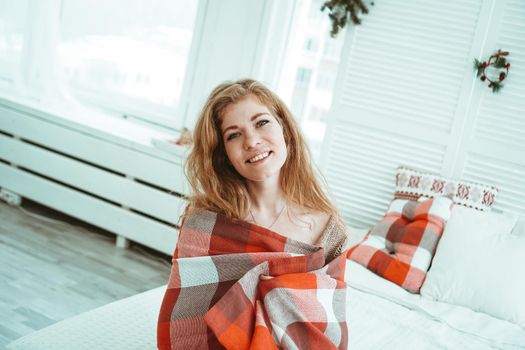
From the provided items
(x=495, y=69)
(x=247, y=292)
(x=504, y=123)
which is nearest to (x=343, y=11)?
(x=495, y=69)

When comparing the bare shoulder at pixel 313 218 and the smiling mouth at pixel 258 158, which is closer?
the smiling mouth at pixel 258 158

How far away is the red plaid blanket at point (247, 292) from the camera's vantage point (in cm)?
119

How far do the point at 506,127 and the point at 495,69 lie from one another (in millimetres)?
268

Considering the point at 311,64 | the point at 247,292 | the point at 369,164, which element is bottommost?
the point at 247,292

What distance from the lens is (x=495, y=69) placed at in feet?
7.75

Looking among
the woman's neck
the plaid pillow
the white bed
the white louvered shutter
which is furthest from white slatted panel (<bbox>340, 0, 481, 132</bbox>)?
the woman's neck

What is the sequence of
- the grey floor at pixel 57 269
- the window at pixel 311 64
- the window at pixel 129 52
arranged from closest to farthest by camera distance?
the grey floor at pixel 57 269 → the window at pixel 311 64 → the window at pixel 129 52

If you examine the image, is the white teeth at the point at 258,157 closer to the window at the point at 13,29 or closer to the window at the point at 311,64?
the window at the point at 311,64

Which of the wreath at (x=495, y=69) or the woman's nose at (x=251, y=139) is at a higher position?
the wreath at (x=495, y=69)

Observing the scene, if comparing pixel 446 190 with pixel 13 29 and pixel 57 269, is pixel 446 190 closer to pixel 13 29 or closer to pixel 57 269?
pixel 57 269

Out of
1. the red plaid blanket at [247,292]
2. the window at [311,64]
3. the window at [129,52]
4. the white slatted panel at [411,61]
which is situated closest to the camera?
the red plaid blanket at [247,292]

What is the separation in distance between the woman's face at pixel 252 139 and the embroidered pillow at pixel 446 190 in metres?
1.15

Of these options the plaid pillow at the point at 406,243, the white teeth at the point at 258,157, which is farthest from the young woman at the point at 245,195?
the plaid pillow at the point at 406,243

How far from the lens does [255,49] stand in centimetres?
288
